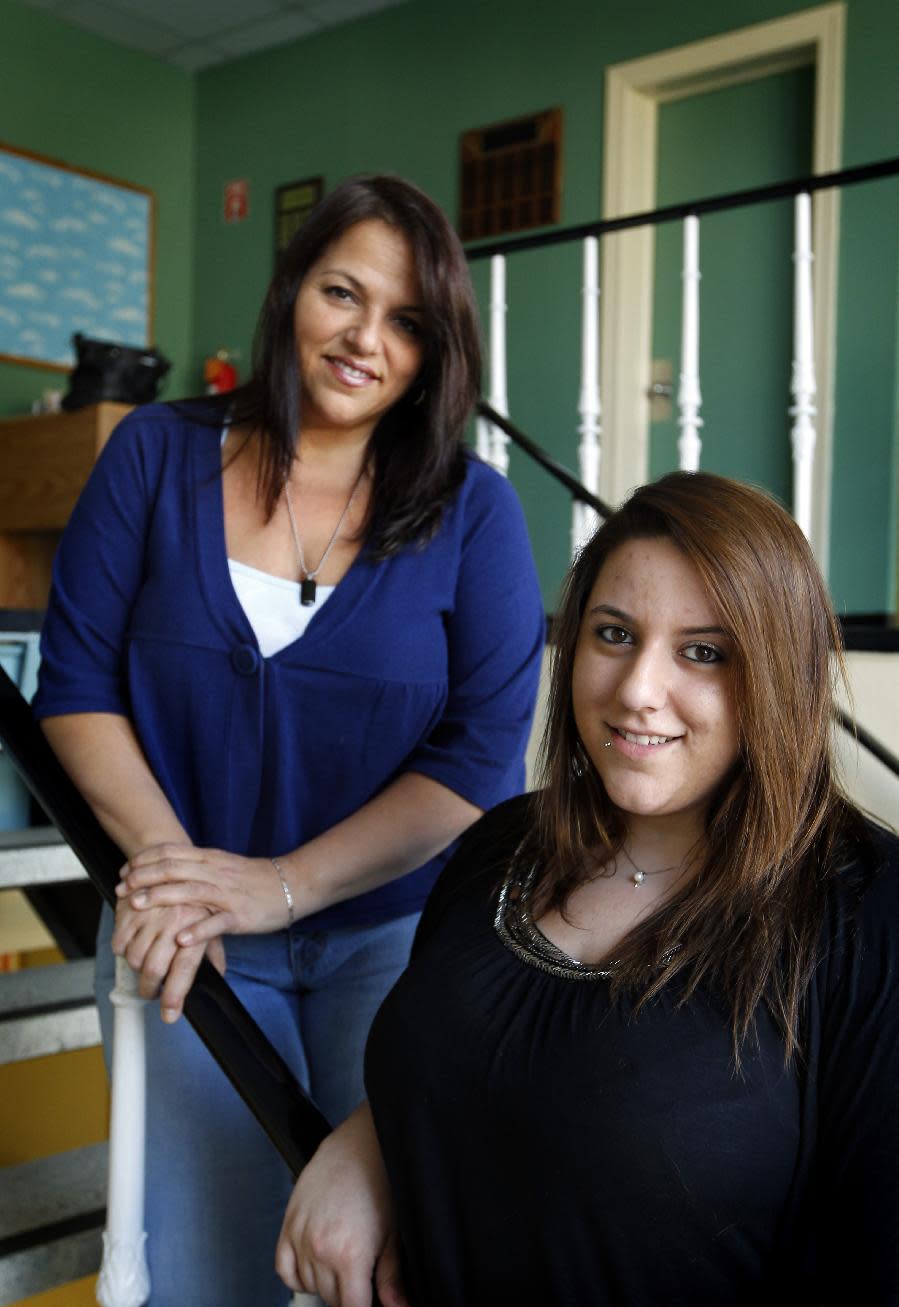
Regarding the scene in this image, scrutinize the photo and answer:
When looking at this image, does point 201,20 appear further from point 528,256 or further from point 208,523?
point 208,523

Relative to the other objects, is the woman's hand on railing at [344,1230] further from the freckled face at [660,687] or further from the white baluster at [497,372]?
the white baluster at [497,372]

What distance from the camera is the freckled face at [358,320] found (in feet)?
5.07

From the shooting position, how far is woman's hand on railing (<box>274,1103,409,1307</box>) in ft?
3.91

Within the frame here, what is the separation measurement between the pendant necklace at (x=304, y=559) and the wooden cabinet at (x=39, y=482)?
3254 millimetres

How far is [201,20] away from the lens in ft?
20.1

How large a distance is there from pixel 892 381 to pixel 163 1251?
12.9ft

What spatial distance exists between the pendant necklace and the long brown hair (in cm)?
52

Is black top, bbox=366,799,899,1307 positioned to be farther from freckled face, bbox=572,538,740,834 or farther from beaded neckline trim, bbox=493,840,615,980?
freckled face, bbox=572,538,740,834

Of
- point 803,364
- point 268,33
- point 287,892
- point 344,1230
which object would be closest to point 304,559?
point 287,892

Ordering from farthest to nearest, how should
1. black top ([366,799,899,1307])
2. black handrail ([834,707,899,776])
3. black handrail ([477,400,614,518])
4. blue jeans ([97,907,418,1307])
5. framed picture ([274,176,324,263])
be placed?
framed picture ([274,176,324,263]) < black handrail ([477,400,614,518]) < black handrail ([834,707,899,776]) < blue jeans ([97,907,418,1307]) < black top ([366,799,899,1307])

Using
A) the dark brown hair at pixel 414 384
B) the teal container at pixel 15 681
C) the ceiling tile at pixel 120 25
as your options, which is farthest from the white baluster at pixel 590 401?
the ceiling tile at pixel 120 25

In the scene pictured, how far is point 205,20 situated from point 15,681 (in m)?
4.46

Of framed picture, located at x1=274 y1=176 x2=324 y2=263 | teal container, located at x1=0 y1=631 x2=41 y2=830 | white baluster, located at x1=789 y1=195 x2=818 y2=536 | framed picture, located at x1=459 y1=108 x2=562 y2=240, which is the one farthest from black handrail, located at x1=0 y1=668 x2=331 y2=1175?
framed picture, located at x1=274 y1=176 x2=324 y2=263

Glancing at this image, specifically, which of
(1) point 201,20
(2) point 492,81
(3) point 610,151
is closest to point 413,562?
(3) point 610,151
